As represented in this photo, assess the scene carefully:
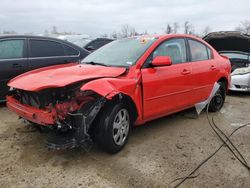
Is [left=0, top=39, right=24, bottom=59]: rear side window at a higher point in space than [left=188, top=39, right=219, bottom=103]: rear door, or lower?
higher

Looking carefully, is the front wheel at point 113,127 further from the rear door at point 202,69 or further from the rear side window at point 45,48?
the rear side window at point 45,48

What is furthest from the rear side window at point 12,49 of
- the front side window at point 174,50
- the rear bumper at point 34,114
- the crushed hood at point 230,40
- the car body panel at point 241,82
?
the crushed hood at point 230,40

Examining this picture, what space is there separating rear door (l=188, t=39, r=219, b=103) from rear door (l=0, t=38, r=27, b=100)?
3.33 meters

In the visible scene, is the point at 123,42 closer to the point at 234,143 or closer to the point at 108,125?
the point at 108,125

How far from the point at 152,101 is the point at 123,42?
1.32 metres

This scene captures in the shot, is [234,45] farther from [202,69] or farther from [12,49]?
[12,49]

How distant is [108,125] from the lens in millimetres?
3879

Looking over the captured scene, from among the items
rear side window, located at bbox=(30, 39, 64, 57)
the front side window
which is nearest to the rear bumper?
the front side window

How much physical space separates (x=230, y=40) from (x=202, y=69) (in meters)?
5.30

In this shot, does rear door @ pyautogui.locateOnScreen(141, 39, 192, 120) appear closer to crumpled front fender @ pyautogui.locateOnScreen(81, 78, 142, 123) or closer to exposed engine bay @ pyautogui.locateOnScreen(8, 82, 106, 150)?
crumpled front fender @ pyautogui.locateOnScreen(81, 78, 142, 123)

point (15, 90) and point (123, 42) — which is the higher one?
point (123, 42)

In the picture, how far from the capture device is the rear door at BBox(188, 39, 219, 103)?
18.4ft

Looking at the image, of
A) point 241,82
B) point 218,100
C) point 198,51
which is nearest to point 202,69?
point 198,51

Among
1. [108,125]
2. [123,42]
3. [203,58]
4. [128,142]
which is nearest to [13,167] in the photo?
[108,125]
